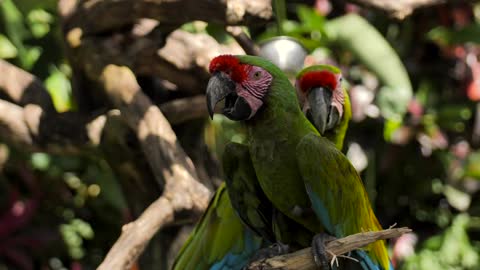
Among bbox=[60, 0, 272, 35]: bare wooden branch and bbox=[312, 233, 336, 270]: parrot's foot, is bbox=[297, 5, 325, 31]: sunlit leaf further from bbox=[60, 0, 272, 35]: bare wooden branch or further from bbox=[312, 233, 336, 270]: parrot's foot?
bbox=[312, 233, 336, 270]: parrot's foot

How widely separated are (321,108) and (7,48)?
4.22 ft

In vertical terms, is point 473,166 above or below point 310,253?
below

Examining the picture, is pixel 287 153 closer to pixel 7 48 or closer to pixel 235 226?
pixel 235 226

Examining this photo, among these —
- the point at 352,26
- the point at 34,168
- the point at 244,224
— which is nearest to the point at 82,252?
the point at 34,168

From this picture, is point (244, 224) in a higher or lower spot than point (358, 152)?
higher

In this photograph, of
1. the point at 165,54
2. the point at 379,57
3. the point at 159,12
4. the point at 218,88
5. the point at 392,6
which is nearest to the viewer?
the point at 218,88

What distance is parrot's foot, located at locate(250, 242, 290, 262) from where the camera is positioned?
1217 mm

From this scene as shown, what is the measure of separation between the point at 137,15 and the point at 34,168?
0.97m

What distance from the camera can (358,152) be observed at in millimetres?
2311

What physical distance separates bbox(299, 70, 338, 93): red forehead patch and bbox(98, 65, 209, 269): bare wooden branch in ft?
1.12

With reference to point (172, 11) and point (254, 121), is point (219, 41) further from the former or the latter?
point (254, 121)

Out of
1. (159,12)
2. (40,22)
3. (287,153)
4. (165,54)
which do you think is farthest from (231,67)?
(40,22)

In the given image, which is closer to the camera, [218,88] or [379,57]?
[218,88]

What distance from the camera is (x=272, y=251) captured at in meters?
1.23
